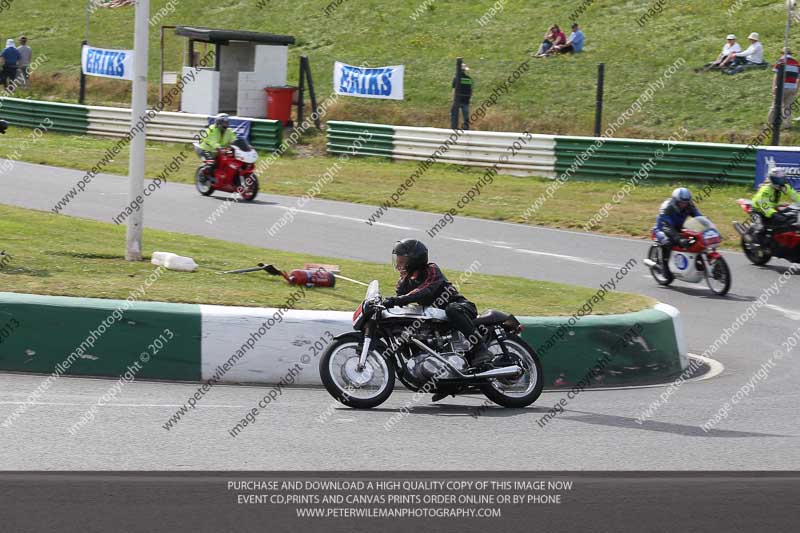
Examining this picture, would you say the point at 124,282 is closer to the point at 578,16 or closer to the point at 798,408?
the point at 798,408

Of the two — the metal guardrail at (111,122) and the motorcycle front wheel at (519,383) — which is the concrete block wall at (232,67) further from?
the motorcycle front wheel at (519,383)

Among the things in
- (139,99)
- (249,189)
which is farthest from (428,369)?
(249,189)

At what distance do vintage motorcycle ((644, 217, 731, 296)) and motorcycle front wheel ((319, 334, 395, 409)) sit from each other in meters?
8.42

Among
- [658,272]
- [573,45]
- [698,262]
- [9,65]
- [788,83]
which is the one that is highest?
[788,83]

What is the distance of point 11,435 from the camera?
777 cm

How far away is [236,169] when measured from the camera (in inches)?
942

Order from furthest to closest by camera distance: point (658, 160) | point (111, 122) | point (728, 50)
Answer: point (111, 122) < point (728, 50) < point (658, 160)

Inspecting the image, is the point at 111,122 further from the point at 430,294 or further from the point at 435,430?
the point at 435,430

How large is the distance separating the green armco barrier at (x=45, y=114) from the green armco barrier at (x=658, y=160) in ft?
47.5

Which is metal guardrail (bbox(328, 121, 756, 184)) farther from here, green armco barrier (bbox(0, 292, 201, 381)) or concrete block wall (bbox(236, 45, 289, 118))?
green armco barrier (bbox(0, 292, 201, 381))

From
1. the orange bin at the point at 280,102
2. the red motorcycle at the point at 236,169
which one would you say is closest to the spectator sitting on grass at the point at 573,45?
the orange bin at the point at 280,102

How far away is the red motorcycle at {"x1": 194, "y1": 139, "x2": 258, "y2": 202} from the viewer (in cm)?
2388

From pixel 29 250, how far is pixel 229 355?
4.77 meters

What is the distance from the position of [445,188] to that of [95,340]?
16548 mm
